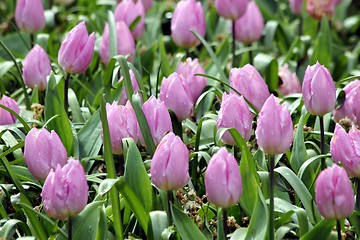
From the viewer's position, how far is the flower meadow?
208 cm

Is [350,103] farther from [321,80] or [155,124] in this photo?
[155,124]

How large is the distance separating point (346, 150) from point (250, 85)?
0.51 metres

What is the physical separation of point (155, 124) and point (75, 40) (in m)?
0.51

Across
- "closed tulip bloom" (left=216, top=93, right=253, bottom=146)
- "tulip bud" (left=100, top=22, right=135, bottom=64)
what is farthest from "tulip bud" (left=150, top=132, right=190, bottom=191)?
"tulip bud" (left=100, top=22, right=135, bottom=64)

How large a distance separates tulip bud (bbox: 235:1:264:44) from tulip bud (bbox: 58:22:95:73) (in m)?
1.11

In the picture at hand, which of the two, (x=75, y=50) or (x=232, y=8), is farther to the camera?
(x=232, y=8)

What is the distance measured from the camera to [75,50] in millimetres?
2738

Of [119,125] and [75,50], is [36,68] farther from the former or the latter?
[119,125]

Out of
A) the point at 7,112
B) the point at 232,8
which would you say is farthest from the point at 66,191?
the point at 232,8

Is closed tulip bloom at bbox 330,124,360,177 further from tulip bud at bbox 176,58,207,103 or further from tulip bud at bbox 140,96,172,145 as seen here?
tulip bud at bbox 176,58,207,103

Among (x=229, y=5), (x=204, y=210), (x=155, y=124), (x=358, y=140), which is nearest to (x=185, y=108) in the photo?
(x=155, y=124)

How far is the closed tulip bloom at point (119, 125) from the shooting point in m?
2.34

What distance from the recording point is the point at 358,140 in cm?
222

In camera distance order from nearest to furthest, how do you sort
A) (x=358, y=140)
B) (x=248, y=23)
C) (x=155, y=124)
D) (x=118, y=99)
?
(x=358, y=140)
(x=155, y=124)
(x=118, y=99)
(x=248, y=23)
